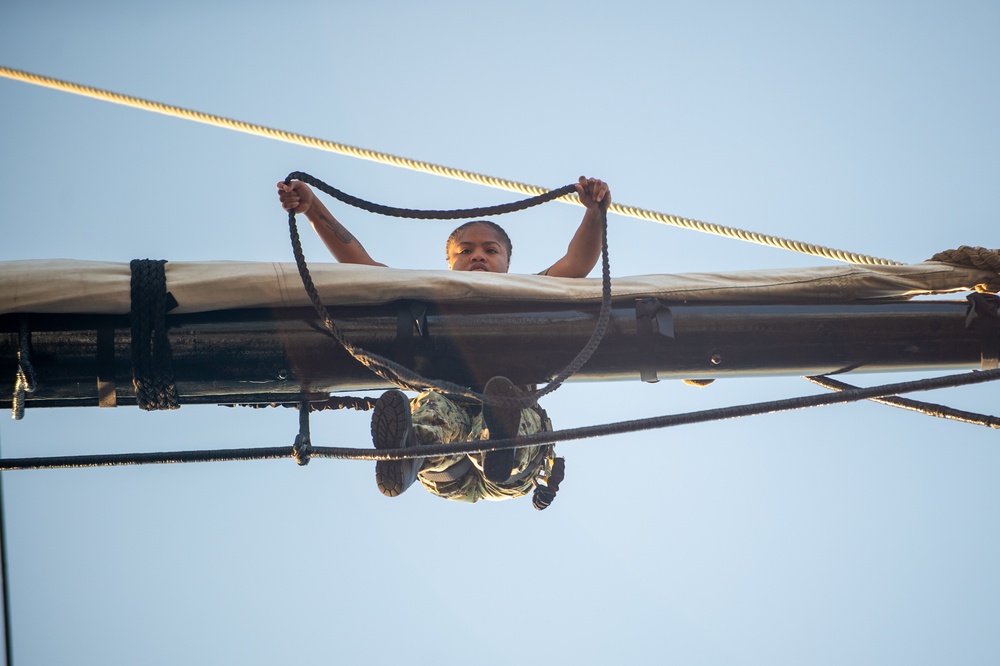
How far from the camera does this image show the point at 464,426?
4.10m

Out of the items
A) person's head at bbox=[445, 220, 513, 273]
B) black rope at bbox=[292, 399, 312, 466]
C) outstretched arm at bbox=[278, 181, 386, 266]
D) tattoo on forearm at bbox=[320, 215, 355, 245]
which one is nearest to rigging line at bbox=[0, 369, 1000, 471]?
black rope at bbox=[292, 399, 312, 466]

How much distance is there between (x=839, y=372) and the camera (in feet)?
10.5

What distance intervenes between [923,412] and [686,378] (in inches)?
37.3

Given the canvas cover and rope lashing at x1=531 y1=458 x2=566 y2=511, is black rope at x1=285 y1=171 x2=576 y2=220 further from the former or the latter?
rope lashing at x1=531 y1=458 x2=566 y2=511

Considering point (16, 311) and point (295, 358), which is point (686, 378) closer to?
point (295, 358)

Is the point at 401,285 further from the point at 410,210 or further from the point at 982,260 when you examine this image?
the point at 982,260

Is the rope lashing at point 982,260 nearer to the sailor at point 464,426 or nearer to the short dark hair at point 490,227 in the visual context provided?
the sailor at point 464,426

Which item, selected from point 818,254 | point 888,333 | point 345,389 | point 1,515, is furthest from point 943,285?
point 1,515

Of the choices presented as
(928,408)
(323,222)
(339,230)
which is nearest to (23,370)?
(323,222)

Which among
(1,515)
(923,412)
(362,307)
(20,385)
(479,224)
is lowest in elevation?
(1,515)

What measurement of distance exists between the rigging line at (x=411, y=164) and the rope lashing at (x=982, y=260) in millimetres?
339

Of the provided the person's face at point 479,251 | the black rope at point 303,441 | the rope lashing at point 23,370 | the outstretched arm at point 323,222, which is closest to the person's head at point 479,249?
the person's face at point 479,251

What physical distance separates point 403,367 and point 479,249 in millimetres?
2803

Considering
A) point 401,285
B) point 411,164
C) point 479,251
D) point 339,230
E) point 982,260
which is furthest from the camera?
point 479,251
